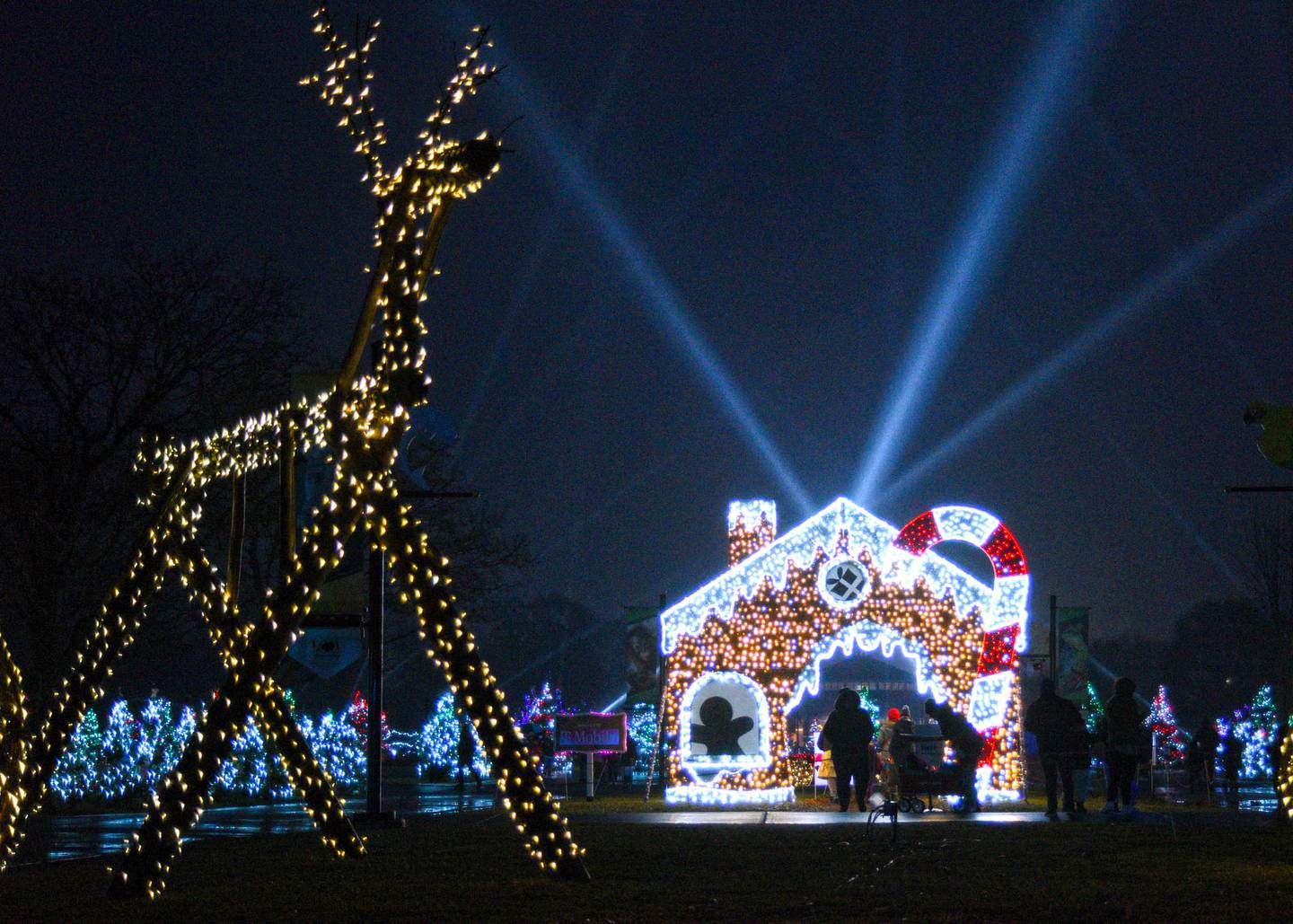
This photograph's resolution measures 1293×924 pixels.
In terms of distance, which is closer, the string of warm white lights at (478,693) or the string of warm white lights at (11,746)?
the string of warm white lights at (478,693)

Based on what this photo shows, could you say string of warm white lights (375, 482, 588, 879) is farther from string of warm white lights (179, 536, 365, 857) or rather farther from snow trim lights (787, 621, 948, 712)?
snow trim lights (787, 621, 948, 712)

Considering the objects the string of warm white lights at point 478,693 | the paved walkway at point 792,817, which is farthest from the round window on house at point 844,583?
the string of warm white lights at point 478,693

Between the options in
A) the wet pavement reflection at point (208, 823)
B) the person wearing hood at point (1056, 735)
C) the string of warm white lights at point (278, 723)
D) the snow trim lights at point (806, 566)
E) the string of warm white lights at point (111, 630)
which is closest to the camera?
the string of warm white lights at point (111, 630)

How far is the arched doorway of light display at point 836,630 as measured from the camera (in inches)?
940

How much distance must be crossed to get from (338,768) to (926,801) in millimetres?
14017

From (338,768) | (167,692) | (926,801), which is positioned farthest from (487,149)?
(167,692)

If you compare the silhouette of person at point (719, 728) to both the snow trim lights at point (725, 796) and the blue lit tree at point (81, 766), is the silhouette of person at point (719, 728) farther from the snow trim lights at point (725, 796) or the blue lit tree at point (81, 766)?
the blue lit tree at point (81, 766)

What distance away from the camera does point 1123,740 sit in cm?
1889

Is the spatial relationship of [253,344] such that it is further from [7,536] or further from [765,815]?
[765,815]

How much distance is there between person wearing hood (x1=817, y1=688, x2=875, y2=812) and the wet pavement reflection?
5.12m

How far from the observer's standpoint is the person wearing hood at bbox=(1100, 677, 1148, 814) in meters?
18.8

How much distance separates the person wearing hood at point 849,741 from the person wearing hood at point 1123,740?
3.23m

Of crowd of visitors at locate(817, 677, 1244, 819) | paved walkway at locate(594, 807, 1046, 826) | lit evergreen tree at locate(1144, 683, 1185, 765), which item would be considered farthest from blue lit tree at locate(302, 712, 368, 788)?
lit evergreen tree at locate(1144, 683, 1185, 765)

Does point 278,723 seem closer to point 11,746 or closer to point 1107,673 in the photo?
point 11,746
